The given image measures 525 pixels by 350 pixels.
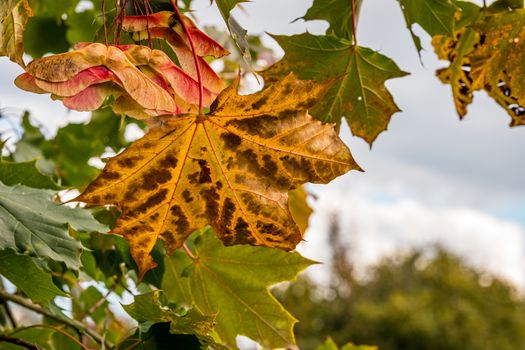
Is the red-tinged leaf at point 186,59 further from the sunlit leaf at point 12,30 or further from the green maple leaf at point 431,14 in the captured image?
the green maple leaf at point 431,14

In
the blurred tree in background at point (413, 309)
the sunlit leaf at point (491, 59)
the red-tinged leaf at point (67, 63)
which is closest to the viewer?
the red-tinged leaf at point (67, 63)

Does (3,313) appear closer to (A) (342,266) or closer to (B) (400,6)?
(B) (400,6)

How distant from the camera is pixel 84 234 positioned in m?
1.08

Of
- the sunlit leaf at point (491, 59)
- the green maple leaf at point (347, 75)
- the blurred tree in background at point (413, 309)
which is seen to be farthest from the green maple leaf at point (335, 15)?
the blurred tree in background at point (413, 309)

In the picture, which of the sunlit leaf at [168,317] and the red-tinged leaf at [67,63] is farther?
the sunlit leaf at [168,317]

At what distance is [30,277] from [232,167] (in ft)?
1.10

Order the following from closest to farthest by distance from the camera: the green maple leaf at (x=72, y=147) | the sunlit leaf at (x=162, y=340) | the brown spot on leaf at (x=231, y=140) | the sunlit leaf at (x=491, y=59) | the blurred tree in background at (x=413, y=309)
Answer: the brown spot on leaf at (x=231, y=140), the sunlit leaf at (x=162, y=340), the sunlit leaf at (x=491, y=59), the green maple leaf at (x=72, y=147), the blurred tree in background at (x=413, y=309)

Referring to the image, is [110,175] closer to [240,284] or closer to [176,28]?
[176,28]

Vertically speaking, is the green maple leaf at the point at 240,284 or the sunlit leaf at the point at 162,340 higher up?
the sunlit leaf at the point at 162,340

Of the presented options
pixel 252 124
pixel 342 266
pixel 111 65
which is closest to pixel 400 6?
pixel 252 124

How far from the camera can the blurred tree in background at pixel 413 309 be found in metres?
12.9

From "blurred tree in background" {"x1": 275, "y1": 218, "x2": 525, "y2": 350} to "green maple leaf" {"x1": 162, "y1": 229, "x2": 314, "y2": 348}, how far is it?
11.7 meters

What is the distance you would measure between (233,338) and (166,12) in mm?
521

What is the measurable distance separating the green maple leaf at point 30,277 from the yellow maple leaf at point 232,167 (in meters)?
0.20
